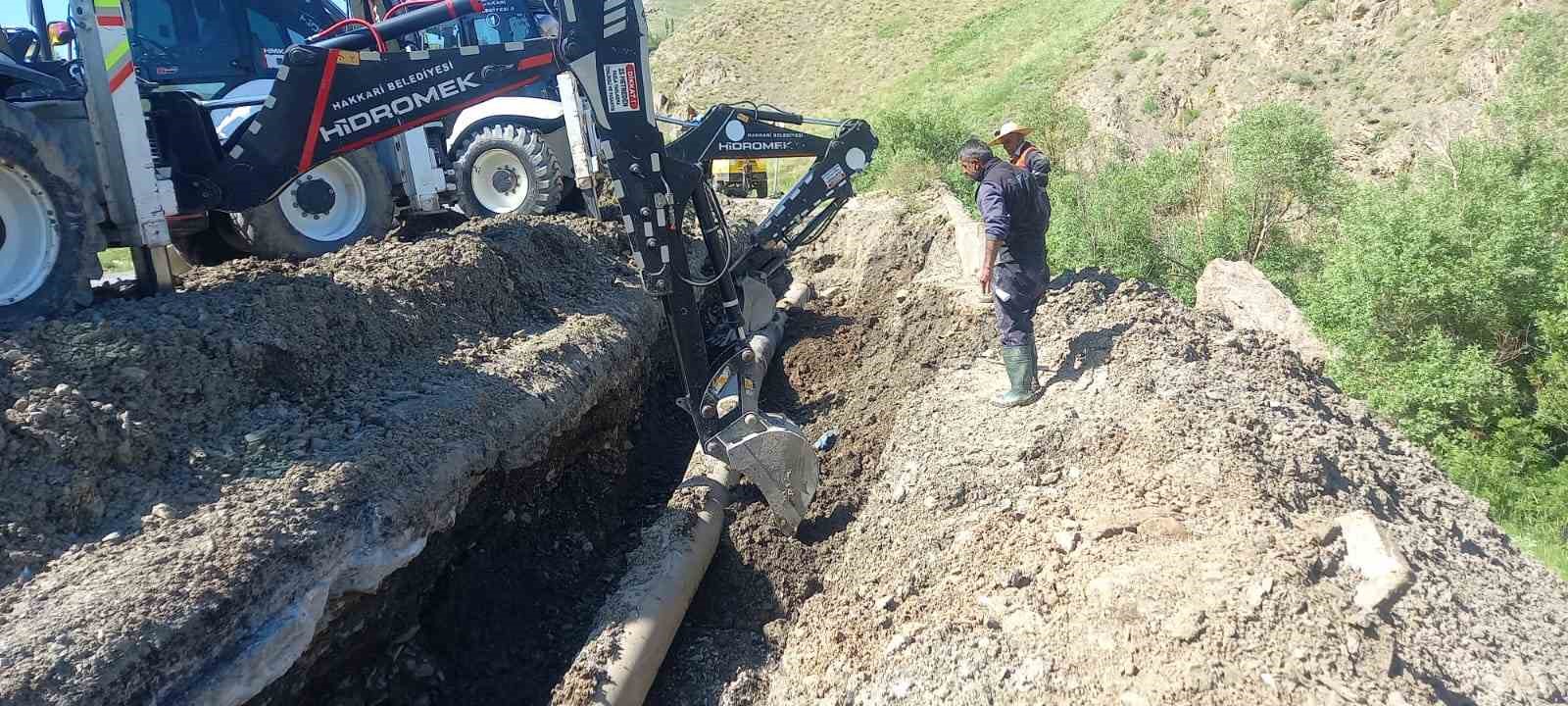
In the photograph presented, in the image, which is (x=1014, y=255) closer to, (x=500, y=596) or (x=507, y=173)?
(x=500, y=596)

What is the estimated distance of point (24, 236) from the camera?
14.3 ft

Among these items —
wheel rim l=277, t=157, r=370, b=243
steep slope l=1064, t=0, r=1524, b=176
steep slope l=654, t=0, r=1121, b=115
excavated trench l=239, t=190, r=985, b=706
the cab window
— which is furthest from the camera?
steep slope l=654, t=0, r=1121, b=115

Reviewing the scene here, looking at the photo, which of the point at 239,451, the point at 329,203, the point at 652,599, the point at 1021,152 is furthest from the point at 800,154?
the point at 239,451

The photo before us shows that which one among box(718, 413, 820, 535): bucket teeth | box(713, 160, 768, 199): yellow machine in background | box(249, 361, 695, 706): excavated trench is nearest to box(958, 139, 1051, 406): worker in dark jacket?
box(718, 413, 820, 535): bucket teeth

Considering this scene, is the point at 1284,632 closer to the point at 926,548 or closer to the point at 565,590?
the point at 926,548

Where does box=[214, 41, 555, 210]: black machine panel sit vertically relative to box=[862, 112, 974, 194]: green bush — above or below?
above

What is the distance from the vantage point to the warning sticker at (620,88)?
4.39 metres

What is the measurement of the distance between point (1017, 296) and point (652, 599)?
9.25 feet

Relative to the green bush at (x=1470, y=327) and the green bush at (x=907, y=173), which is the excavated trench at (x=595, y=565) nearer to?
the green bush at (x=907, y=173)

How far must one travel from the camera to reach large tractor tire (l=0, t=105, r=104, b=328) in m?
4.21

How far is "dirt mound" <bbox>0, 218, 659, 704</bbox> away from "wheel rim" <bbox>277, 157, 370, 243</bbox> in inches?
32.9

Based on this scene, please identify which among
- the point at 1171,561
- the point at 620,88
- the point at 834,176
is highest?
the point at 620,88

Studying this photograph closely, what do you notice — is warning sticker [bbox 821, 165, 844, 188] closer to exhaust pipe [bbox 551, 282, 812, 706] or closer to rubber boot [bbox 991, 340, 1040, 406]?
rubber boot [bbox 991, 340, 1040, 406]

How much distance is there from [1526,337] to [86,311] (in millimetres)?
11479
